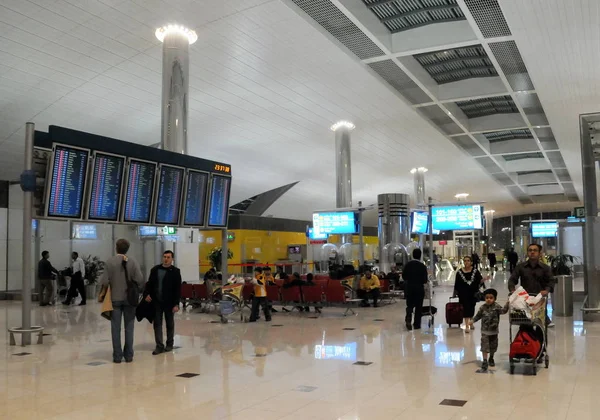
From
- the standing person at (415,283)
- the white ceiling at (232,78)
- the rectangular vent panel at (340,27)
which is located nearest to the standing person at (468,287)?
the standing person at (415,283)

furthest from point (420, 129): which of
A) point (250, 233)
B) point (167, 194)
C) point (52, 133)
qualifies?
point (52, 133)

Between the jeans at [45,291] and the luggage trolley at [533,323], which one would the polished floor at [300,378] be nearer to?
the luggage trolley at [533,323]

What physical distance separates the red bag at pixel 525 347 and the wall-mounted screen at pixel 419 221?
15.8 m

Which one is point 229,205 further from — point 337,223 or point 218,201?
point 337,223

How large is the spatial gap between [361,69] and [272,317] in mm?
7453

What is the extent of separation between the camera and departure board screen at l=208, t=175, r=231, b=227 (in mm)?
10609

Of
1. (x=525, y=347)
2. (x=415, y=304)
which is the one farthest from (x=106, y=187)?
(x=525, y=347)

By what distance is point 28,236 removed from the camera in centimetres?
841

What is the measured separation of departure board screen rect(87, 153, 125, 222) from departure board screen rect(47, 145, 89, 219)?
7.7 inches

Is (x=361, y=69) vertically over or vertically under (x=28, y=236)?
over

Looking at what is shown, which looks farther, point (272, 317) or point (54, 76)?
point (54, 76)

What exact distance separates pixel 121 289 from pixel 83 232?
1359 cm

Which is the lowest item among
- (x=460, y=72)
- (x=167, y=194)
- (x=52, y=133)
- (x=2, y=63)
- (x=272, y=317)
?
(x=272, y=317)

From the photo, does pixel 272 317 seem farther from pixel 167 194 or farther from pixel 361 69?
pixel 361 69
